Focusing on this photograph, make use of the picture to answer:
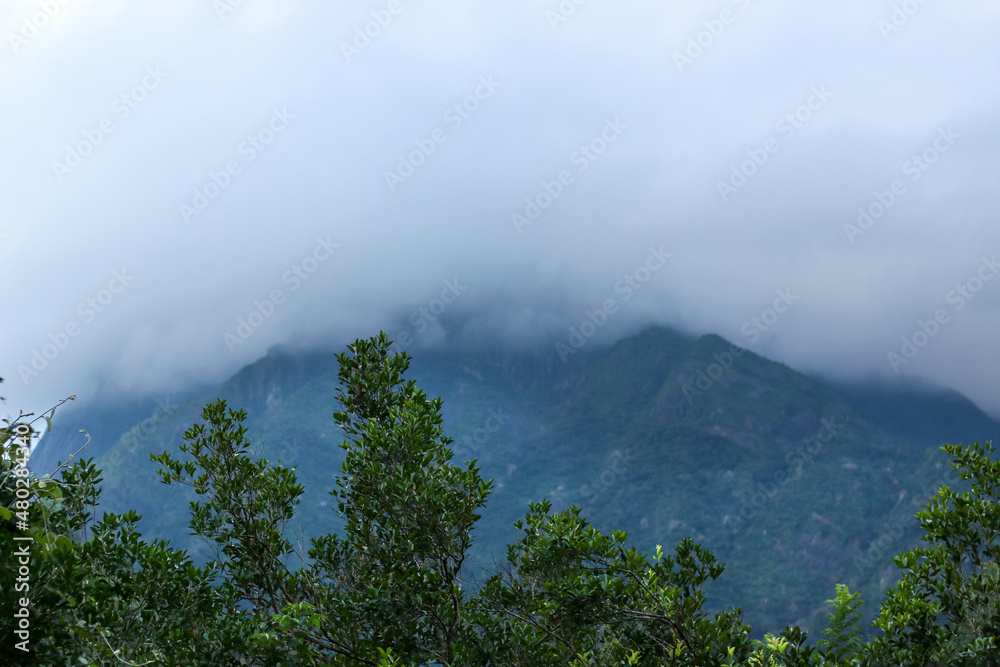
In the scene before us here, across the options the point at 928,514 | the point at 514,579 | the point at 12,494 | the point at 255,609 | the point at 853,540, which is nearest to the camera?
the point at 12,494

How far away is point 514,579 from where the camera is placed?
36.4 feet

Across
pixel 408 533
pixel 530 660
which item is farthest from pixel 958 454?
pixel 408 533

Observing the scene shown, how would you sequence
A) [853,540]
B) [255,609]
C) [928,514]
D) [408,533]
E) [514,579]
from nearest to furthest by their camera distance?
1. [928,514]
2. [408,533]
3. [255,609]
4. [514,579]
5. [853,540]

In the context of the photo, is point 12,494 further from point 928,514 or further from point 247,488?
point 928,514

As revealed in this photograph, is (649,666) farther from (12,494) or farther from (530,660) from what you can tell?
(12,494)

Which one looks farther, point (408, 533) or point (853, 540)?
point (853, 540)

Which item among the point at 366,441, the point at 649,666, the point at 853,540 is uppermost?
the point at 853,540

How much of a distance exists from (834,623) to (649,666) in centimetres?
248

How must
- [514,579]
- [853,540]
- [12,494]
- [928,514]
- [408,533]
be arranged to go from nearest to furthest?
[12,494]
[928,514]
[408,533]
[514,579]
[853,540]

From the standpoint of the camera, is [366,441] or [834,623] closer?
[834,623]

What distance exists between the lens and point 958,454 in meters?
9.34

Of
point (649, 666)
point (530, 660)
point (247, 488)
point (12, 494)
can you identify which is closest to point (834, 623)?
point (649, 666)

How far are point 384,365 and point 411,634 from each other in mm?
4041

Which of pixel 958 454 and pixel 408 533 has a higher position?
pixel 958 454
